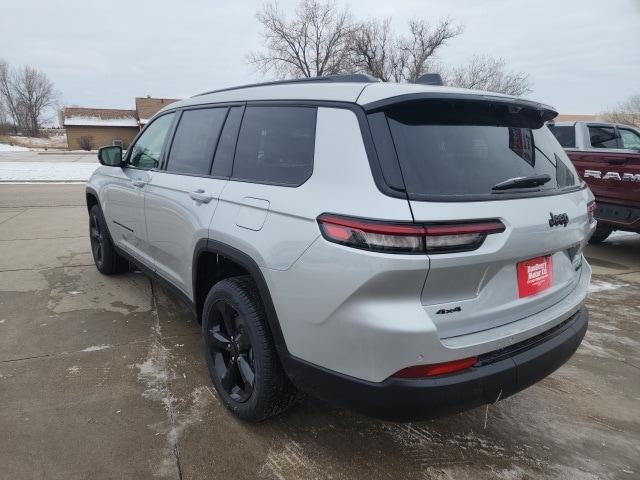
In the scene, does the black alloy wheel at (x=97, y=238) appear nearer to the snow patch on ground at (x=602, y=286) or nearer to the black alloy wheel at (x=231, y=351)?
the black alloy wheel at (x=231, y=351)

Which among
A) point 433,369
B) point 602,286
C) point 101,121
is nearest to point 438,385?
point 433,369

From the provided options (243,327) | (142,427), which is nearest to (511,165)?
(243,327)

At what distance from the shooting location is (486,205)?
191 cm

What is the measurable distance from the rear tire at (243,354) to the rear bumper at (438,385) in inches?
8.0

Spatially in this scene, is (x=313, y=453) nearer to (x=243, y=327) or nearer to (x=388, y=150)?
(x=243, y=327)

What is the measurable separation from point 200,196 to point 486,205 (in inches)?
65.3

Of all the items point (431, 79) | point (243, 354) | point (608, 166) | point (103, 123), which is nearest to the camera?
point (243, 354)

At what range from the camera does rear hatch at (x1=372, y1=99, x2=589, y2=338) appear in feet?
6.03

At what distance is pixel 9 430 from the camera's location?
8.24 feet

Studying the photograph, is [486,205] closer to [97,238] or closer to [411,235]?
[411,235]

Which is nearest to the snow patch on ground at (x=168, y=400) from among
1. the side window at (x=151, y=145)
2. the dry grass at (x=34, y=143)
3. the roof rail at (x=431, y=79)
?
the side window at (x=151, y=145)

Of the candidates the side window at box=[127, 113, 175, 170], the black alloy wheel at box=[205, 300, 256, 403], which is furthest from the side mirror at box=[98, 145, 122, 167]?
the black alloy wheel at box=[205, 300, 256, 403]

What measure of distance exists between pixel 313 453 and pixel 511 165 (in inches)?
69.3

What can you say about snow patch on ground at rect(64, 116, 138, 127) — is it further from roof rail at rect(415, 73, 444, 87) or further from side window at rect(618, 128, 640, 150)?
roof rail at rect(415, 73, 444, 87)
